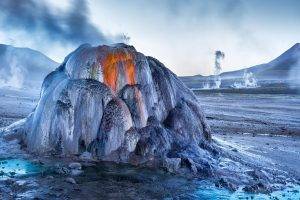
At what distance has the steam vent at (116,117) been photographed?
2159 cm

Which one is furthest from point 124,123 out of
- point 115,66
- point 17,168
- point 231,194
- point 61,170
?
point 231,194

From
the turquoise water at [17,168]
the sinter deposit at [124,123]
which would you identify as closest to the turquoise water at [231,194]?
the sinter deposit at [124,123]

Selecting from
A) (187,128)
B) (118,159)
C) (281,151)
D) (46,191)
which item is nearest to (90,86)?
(118,159)

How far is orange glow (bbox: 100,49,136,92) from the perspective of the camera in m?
23.6

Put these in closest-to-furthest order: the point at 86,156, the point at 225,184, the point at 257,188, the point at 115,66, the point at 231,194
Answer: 1. the point at 231,194
2. the point at 257,188
3. the point at 225,184
4. the point at 86,156
5. the point at 115,66

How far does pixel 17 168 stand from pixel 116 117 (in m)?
5.02

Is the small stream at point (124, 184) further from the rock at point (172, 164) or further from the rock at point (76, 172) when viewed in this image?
the rock at point (172, 164)

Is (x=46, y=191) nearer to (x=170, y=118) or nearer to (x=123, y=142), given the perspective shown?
(x=123, y=142)

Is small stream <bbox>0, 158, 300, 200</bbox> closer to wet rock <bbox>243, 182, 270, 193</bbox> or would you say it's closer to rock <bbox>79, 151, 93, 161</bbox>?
wet rock <bbox>243, 182, 270, 193</bbox>

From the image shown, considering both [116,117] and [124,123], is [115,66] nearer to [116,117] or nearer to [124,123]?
[116,117]

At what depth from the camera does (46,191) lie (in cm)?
1622

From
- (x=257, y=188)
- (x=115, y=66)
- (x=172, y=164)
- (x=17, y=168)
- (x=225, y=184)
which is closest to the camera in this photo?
(x=257, y=188)

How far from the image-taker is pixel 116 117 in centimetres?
2191

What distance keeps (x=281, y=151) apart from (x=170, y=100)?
24.0ft
